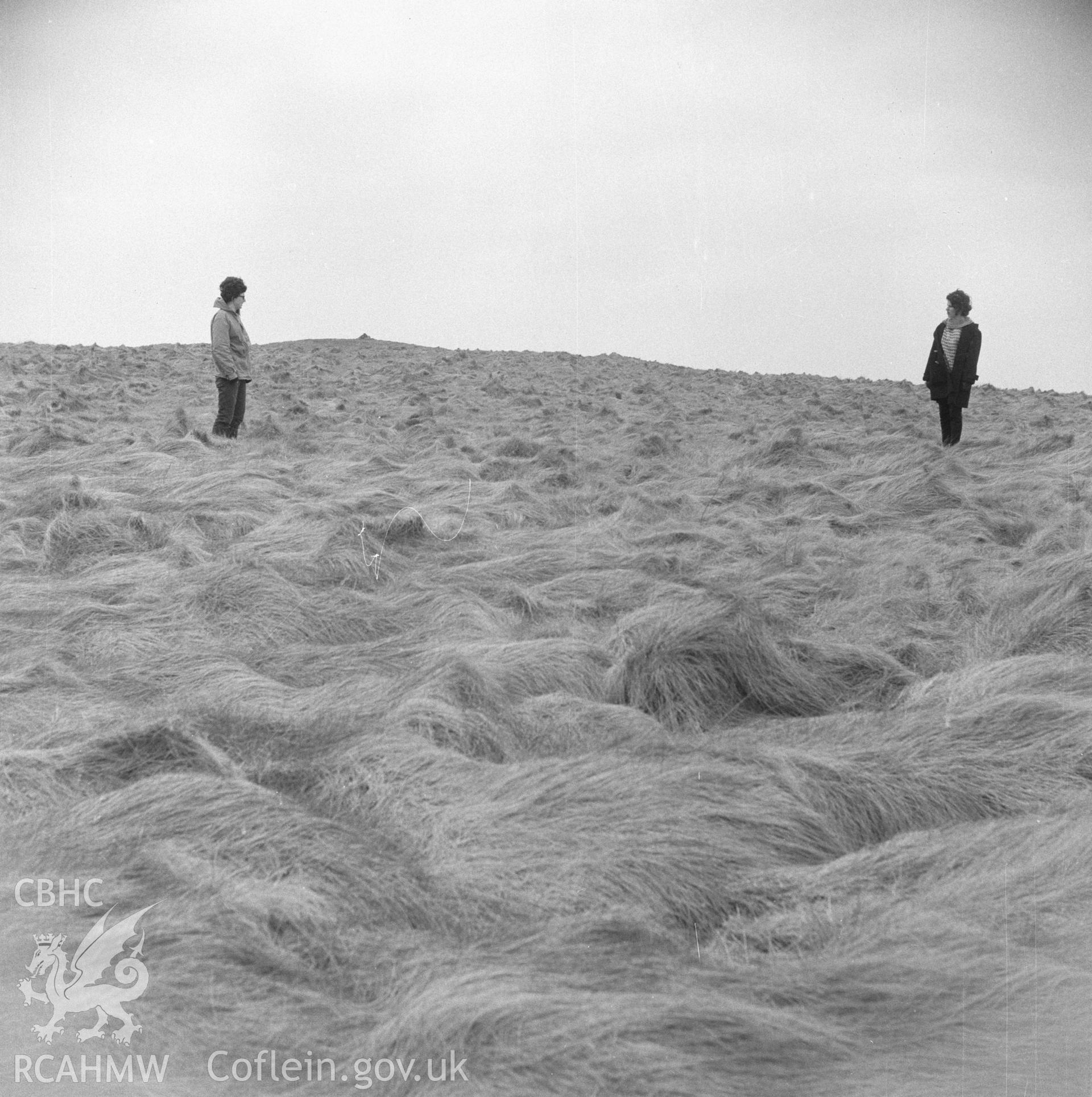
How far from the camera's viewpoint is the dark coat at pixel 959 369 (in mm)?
10195

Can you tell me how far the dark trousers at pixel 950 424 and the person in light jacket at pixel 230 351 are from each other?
655 centimetres

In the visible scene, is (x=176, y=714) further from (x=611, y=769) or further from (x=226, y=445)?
(x=226, y=445)

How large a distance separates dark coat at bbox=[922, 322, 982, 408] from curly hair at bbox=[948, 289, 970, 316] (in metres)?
0.14

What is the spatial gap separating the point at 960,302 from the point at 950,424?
1159mm

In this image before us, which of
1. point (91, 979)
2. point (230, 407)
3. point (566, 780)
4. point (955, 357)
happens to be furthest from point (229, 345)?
point (91, 979)

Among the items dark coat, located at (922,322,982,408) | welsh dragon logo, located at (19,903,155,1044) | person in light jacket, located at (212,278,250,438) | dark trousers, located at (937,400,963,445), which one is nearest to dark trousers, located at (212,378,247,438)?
person in light jacket, located at (212,278,250,438)

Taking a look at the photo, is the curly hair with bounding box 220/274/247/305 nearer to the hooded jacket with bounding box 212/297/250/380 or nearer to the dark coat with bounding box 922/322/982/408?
the hooded jacket with bounding box 212/297/250/380

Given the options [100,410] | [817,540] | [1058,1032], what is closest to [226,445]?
[100,410]

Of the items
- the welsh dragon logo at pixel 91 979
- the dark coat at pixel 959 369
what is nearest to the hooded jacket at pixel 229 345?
the dark coat at pixel 959 369

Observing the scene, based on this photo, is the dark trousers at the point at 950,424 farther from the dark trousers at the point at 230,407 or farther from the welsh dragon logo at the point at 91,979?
the welsh dragon logo at the point at 91,979

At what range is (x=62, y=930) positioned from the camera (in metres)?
2.28

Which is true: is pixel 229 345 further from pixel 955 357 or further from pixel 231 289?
pixel 955 357

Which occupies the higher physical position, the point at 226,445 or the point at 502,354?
the point at 502,354

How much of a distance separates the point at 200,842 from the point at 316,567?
2759 millimetres
